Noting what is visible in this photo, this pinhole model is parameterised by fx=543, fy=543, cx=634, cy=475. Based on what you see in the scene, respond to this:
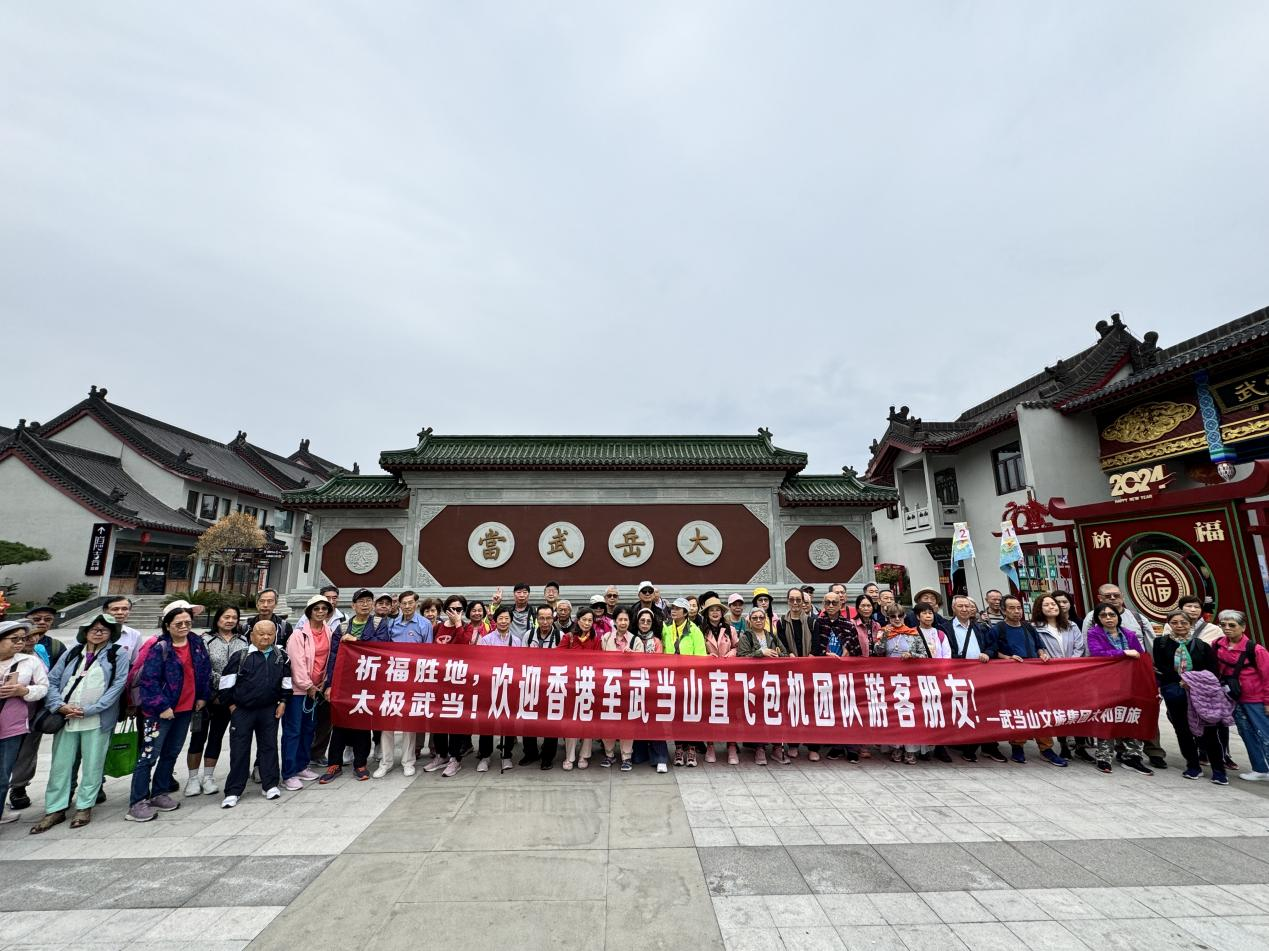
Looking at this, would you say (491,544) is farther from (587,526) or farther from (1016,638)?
(1016,638)

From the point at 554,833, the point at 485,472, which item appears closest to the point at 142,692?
the point at 554,833

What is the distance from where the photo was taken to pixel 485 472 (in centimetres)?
1537

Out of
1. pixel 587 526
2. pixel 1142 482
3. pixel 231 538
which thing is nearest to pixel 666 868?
pixel 587 526

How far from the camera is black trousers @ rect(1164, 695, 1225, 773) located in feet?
17.8

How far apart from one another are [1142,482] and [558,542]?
1318 cm

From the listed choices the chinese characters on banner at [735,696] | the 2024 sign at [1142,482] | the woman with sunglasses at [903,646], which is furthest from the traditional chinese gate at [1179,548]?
the woman with sunglasses at [903,646]

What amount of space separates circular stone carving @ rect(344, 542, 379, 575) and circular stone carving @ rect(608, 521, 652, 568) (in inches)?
258

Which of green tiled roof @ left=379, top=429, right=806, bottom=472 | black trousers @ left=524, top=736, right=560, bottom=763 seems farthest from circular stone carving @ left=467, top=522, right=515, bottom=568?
black trousers @ left=524, top=736, right=560, bottom=763

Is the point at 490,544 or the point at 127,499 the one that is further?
the point at 127,499

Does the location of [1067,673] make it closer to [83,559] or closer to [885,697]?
[885,697]

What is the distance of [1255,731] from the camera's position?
5.41 m

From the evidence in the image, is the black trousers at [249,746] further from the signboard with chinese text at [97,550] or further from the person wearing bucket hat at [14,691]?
the signboard with chinese text at [97,550]

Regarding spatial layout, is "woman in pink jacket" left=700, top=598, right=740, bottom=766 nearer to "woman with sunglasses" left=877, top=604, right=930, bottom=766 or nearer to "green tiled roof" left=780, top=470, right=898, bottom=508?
"woman with sunglasses" left=877, top=604, right=930, bottom=766

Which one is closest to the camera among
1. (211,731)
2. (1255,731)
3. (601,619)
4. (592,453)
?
(211,731)
